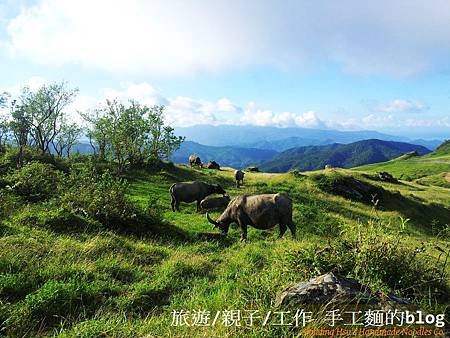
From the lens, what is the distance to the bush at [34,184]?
62.0 feet

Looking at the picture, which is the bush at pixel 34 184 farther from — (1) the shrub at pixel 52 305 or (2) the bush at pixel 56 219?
(1) the shrub at pixel 52 305

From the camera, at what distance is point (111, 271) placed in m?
9.79

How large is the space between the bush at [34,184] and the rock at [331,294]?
51.2 feet

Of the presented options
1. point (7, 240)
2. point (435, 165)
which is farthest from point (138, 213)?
point (435, 165)

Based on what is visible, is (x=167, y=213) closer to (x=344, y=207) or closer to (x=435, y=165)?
(x=344, y=207)

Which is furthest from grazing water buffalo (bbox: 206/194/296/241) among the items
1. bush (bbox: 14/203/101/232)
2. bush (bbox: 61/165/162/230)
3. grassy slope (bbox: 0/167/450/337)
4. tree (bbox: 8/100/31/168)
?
tree (bbox: 8/100/31/168)

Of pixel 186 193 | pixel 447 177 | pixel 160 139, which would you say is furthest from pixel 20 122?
pixel 447 177

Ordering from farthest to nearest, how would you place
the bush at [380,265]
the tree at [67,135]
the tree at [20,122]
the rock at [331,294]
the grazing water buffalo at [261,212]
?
the tree at [67,135] → the tree at [20,122] → the grazing water buffalo at [261,212] → the bush at [380,265] → the rock at [331,294]

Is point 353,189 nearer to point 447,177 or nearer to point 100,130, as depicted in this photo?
point 100,130

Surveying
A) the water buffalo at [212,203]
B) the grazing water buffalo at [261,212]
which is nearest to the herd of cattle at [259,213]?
the grazing water buffalo at [261,212]

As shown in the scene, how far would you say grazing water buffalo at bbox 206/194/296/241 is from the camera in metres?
18.0

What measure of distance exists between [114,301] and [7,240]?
4.65 m

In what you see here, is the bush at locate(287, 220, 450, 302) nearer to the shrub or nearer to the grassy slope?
the grassy slope

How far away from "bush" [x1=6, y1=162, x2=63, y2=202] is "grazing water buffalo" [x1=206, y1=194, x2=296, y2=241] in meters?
9.55
